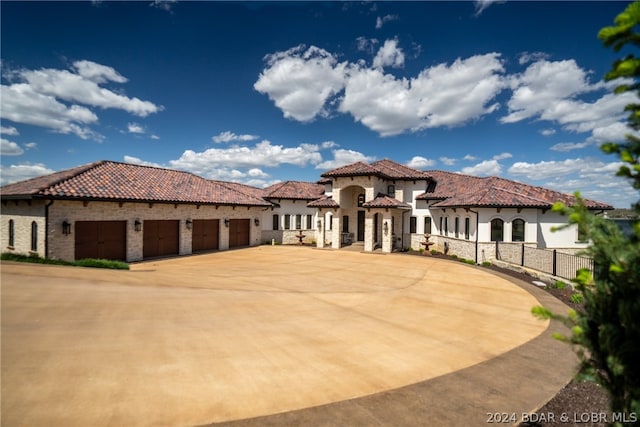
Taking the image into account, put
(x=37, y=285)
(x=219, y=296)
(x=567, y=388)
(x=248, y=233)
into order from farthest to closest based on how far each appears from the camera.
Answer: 1. (x=248, y=233)
2. (x=219, y=296)
3. (x=37, y=285)
4. (x=567, y=388)

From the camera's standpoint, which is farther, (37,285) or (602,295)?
(37,285)

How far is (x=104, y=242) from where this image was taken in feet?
59.2

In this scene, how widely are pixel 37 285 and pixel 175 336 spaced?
5811 mm

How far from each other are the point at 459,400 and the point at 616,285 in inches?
137

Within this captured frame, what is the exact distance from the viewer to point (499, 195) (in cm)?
2098

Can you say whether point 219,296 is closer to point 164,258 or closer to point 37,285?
point 37,285

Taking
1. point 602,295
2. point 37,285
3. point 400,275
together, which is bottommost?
point 400,275

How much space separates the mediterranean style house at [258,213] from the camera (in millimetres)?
16531

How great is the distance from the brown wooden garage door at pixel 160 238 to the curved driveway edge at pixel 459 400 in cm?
1944

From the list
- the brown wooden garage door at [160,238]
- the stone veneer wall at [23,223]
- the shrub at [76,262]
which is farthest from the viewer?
the brown wooden garage door at [160,238]

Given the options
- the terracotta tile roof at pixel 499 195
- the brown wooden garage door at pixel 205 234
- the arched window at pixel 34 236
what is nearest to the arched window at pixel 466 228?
the terracotta tile roof at pixel 499 195

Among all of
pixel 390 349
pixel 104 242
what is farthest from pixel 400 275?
pixel 104 242

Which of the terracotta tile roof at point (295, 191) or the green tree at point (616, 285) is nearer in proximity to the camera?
the green tree at point (616, 285)

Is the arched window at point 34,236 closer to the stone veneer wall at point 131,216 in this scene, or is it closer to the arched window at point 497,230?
the stone veneer wall at point 131,216
